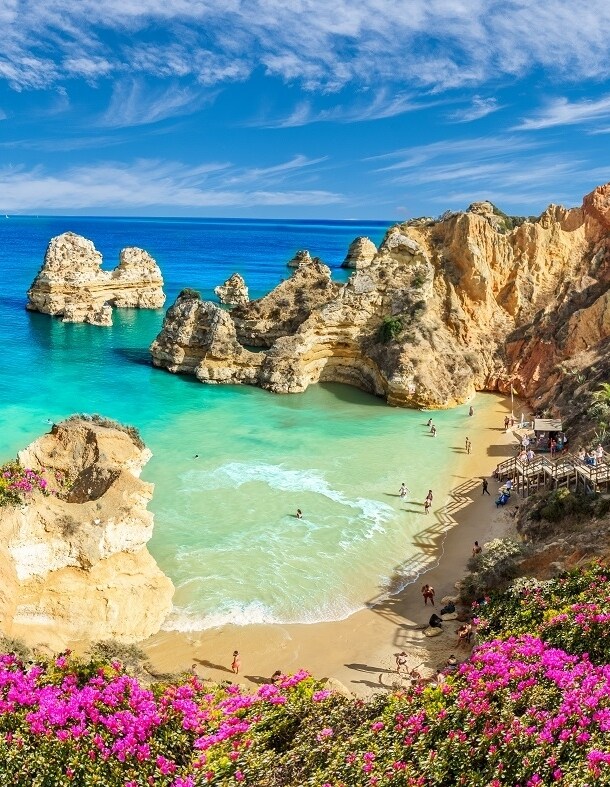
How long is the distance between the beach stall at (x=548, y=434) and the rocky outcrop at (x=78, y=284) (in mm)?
44508

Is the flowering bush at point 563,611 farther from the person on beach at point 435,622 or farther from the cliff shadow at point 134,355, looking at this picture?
the cliff shadow at point 134,355

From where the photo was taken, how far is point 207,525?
24.2 metres

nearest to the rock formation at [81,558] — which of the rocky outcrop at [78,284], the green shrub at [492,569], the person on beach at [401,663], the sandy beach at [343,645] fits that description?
the sandy beach at [343,645]

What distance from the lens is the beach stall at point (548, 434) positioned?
30203mm

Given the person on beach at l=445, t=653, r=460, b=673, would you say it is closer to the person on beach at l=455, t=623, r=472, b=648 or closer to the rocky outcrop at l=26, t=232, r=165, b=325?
the person on beach at l=455, t=623, r=472, b=648

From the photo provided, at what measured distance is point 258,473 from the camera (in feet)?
94.8

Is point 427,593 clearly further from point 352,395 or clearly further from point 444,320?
point 444,320

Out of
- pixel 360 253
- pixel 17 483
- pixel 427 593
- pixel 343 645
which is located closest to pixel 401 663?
pixel 343 645

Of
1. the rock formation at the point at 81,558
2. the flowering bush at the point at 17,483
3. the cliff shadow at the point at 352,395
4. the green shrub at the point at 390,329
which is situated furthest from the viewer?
the green shrub at the point at 390,329

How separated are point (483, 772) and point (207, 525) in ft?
51.0

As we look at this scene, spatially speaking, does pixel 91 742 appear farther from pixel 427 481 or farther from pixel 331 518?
pixel 427 481

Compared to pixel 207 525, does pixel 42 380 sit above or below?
above

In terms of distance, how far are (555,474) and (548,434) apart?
26.1 ft

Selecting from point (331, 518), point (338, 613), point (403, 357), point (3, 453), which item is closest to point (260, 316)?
point (403, 357)
